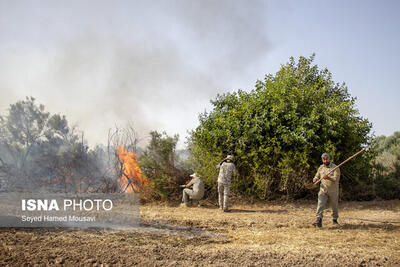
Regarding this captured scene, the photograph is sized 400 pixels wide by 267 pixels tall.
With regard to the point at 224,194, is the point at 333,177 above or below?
above

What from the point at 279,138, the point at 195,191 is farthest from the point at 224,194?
the point at 279,138

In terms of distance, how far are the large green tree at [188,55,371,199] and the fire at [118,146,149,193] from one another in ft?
8.44

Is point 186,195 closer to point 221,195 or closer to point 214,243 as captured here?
point 221,195

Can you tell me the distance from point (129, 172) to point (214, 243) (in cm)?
836

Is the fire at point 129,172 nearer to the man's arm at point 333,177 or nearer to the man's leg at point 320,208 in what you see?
the man's leg at point 320,208

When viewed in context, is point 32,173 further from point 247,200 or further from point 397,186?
point 397,186

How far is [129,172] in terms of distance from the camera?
13.8 metres

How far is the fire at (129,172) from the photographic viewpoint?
1347cm

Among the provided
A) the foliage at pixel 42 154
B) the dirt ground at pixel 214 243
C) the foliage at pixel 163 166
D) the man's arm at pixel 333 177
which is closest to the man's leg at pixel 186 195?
the foliage at pixel 163 166

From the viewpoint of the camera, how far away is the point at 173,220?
8.76 m

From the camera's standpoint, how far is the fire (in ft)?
44.2

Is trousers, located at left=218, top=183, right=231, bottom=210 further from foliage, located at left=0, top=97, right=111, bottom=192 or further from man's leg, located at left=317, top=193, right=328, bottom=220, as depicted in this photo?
foliage, located at left=0, top=97, right=111, bottom=192

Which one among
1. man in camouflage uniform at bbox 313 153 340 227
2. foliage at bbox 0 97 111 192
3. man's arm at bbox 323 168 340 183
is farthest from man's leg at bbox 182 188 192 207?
man's arm at bbox 323 168 340 183

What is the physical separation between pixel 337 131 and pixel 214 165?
5.05 m
